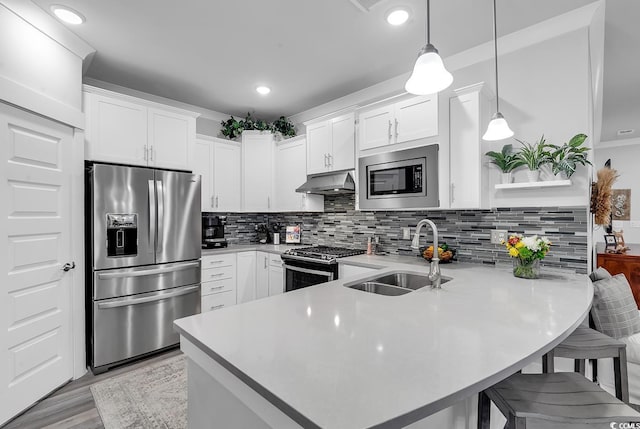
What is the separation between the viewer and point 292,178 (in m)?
3.97

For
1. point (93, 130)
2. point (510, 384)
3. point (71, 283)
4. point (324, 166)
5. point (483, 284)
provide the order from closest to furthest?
1. point (510, 384)
2. point (483, 284)
3. point (71, 283)
4. point (93, 130)
5. point (324, 166)

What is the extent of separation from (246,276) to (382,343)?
9.86ft

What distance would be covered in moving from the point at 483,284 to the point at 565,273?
78 cm

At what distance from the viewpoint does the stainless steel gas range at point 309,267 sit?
2.94 m

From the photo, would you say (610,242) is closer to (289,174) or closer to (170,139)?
(289,174)

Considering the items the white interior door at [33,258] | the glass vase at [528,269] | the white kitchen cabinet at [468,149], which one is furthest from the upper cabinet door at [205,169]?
the glass vase at [528,269]

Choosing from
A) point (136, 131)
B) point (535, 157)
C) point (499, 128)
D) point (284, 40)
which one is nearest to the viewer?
point (499, 128)

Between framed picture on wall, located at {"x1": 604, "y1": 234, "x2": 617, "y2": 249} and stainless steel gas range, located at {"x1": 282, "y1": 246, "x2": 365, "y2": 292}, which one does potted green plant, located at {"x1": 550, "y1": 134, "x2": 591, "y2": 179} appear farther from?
framed picture on wall, located at {"x1": 604, "y1": 234, "x2": 617, "y2": 249}

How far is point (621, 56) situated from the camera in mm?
2787

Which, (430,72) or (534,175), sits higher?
(430,72)

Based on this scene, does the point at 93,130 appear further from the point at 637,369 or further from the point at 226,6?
the point at 637,369

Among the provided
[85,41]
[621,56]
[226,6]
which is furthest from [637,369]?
[85,41]

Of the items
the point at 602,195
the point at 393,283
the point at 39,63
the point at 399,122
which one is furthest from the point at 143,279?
the point at 602,195

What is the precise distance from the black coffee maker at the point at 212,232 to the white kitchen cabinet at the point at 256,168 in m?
0.39
